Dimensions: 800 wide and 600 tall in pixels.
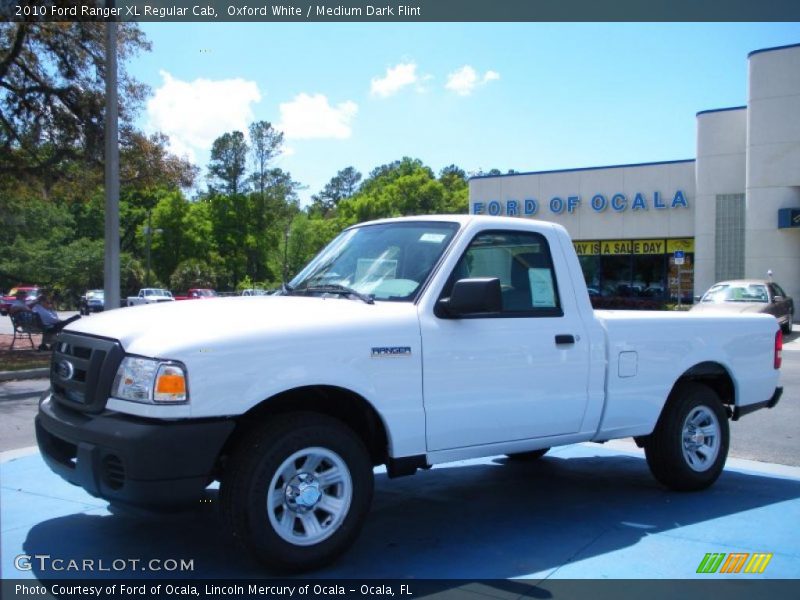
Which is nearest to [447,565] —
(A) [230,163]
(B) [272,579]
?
(B) [272,579]

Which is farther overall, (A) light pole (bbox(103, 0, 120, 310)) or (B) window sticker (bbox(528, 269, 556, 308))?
(A) light pole (bbox(103, 0, 120, 310))

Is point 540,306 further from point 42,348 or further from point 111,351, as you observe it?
point 42,348

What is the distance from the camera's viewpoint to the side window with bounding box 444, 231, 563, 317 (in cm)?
511

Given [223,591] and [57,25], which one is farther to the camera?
[57,25]

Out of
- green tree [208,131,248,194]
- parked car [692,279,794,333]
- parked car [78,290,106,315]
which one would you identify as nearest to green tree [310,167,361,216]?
green tree [208,131,248,194]

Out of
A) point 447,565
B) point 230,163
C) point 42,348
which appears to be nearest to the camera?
point 447,565

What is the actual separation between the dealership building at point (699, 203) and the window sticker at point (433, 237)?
2255 centimetres

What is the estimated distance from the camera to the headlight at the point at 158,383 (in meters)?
3.77

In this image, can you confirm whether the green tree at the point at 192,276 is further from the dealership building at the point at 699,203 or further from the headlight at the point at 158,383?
the headlight at the point at 158,383

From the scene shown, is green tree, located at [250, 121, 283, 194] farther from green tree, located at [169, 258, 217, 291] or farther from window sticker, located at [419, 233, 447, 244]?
window sticker, located at [419, 233, 447, 244]

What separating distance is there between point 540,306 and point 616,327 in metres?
0.66

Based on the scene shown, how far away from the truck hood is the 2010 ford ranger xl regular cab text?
0.01 m

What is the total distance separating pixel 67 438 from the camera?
4074 millimetres

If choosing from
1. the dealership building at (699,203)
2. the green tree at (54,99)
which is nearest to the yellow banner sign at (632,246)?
the dealership building at (699,203)
